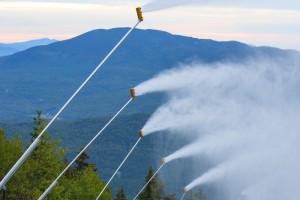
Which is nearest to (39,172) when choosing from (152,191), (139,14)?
(152,191)

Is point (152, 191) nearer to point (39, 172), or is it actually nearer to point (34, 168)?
point (39, 172)

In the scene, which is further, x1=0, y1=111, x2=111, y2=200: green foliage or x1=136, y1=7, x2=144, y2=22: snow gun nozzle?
x1=0, y1=111, x2=111, y2=200: green foliage

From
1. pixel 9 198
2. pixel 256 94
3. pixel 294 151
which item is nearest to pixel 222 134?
pixel 294 151

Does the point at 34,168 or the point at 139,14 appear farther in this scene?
the point at 34,168

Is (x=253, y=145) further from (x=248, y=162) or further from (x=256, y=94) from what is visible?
(x=256, y=94)

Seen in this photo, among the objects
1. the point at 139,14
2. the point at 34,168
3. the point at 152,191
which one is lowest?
the point at 152,191

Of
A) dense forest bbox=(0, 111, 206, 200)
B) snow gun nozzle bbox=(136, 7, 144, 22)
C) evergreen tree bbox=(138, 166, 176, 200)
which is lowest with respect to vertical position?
evergreen tree bbox=(138, 166, 176, 200)

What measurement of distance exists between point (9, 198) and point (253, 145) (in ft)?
136

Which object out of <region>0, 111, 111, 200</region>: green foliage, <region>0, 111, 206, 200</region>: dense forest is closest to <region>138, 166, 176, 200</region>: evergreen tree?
<region>0, 111, 206, 200</region>: dense forest

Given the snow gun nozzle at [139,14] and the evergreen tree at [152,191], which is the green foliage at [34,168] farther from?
the snow gun nozzle at [139,14]

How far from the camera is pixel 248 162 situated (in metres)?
82.2

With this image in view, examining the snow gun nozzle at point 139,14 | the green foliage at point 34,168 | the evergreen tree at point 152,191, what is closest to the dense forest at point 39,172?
the green foliage at point 34,168

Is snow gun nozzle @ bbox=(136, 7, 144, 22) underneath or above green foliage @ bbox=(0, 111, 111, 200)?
above

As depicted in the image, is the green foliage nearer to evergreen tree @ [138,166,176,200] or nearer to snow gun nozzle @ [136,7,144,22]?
evergreen tree @ [138,166,176,200]
